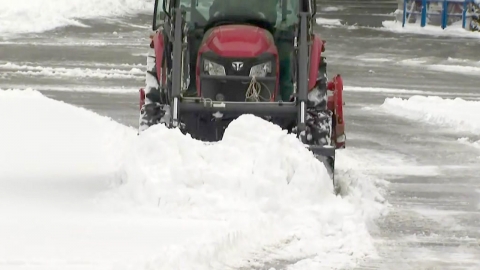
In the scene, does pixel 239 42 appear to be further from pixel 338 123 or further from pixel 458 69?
pixel 458 69

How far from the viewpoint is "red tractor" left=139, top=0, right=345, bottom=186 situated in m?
8.96

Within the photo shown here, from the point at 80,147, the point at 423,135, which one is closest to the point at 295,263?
the point at 80,147

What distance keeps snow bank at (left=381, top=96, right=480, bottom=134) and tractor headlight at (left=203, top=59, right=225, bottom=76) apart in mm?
4645

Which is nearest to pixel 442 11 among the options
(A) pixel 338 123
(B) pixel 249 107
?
(A) pixel 338 123

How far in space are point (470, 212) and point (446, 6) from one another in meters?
22.1

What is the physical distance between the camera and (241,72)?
9352 millimetres

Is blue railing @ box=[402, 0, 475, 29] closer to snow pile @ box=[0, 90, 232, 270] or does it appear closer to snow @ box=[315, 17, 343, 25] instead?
snow @ box=[315, 17, 343, 25]

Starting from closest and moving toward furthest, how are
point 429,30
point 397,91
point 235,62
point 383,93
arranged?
point 235,62 < point 383,93 < point 397,91 < point 429,30

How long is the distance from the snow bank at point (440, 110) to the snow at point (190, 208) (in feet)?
14.2

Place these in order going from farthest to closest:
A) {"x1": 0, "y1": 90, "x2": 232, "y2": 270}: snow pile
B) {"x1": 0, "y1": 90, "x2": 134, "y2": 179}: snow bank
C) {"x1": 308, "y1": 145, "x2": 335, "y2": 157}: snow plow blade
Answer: {"x1": 0, "y1": 90, "x2": 134, "y2": 179}: snow bank, {"x1": 308, "y1": 145, "x2": 335, "y2": 157}: snow plow blade, {"x1": 0, "y1": 90, "x2": 232, "y2": 270}: snow pile

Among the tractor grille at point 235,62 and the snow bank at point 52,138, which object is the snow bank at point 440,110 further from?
the tractor grille at point 235,62

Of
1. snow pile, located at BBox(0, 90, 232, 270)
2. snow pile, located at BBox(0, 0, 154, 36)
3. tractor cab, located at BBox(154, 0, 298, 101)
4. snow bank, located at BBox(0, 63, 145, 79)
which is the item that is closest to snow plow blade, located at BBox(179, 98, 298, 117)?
tractor cab, located at BBox(154, 0, 298, 101)

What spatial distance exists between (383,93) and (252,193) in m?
9.52

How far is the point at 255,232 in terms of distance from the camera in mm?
7238
